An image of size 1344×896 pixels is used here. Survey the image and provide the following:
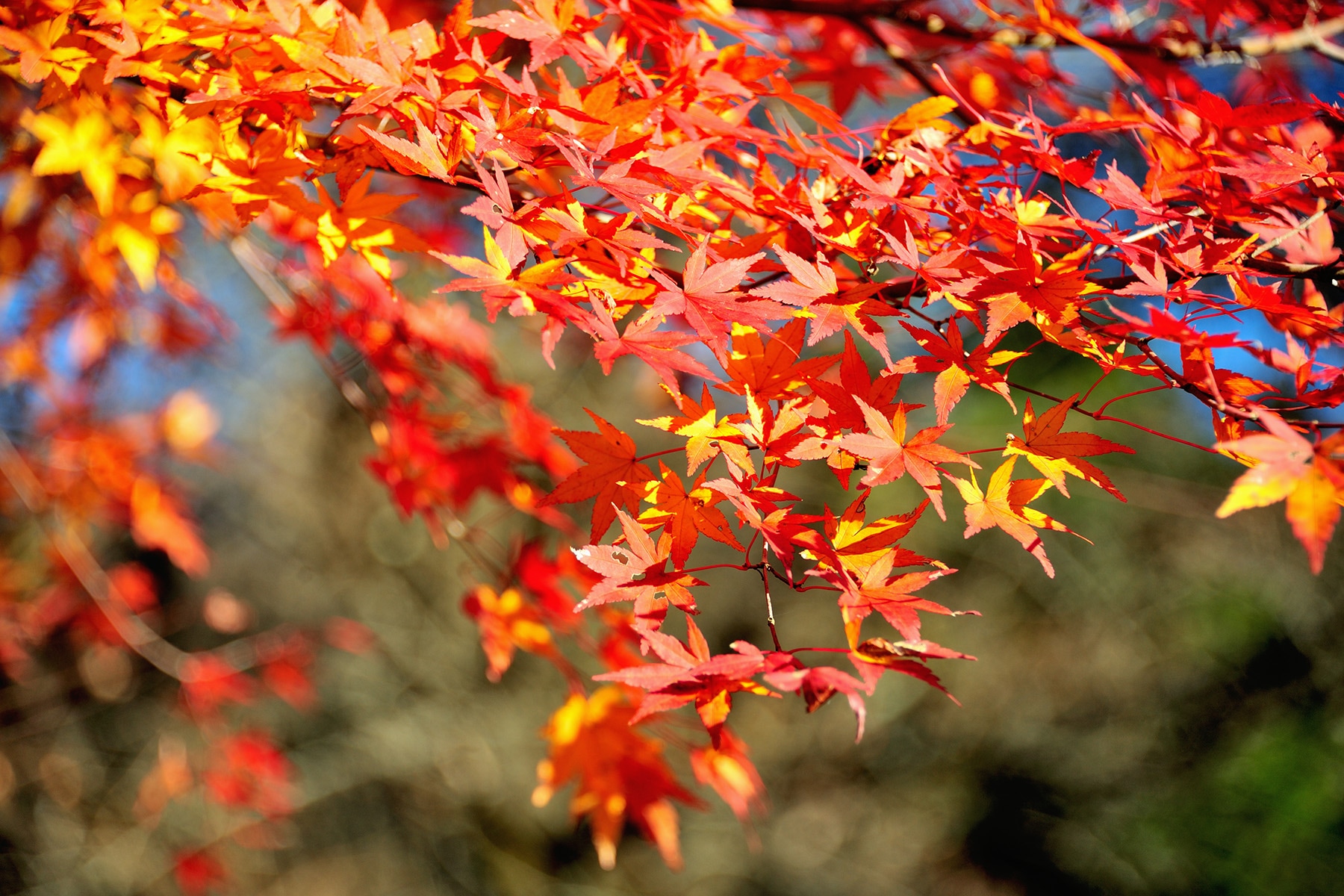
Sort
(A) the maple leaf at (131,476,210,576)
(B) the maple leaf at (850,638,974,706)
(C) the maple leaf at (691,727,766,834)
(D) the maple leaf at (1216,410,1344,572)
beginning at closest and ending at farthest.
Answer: (D) the maple leaf at (1216,410,1344,572) → (B) the maple leaf at (850,638,974,706) → (C) the maple leaf at (691,727,766,834) → (A) the maple leaf at (131,476,210,576)

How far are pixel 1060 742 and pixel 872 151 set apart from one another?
13.6 ft

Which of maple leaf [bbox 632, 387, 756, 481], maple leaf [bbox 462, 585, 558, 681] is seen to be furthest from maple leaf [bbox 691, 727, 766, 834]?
maple leaf [bbox 632, 387, 756, 481]

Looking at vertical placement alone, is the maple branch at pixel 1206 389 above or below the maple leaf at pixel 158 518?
above

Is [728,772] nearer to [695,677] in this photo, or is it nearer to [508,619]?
[508,619]

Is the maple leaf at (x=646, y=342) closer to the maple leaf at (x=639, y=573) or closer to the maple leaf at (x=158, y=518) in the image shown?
the maple leaf at (x=639, y=573)

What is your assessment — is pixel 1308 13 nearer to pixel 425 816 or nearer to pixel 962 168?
pixel 962 168

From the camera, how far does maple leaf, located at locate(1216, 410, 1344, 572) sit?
56 centimetres

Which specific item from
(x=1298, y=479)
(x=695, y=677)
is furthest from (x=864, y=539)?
(x=1298, y=479)

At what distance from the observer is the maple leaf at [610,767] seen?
1498 millimetres

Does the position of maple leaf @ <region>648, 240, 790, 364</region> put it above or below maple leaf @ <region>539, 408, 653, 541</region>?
above

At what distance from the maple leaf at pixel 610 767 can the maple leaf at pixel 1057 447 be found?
1037mm

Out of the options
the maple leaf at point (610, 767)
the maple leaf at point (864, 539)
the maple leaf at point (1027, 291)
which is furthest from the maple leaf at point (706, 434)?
the maple leaf at point (610, 767)

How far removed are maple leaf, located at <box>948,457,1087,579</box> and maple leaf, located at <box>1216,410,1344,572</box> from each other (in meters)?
0.18

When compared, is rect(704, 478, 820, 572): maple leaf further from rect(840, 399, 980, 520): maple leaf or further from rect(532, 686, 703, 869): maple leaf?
rect(532, 686, 703, 869): maple leaf
